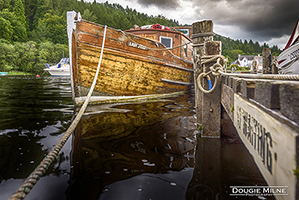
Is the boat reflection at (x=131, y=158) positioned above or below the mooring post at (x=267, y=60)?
below

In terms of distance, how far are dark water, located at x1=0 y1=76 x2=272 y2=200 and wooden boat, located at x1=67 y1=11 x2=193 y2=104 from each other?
7.45 ft

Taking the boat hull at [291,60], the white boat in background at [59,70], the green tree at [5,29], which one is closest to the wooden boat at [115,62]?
the boat hull at [291,60]

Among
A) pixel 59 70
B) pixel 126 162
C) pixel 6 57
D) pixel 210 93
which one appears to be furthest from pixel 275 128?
pixel 6 57

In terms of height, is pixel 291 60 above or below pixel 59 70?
below

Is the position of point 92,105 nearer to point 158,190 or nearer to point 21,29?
point 158,190

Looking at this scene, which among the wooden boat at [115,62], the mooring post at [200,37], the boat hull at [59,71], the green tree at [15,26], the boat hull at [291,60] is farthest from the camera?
the green tree at [15,26]

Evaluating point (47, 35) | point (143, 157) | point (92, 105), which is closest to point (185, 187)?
point (143, 157)

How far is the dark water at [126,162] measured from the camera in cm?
164

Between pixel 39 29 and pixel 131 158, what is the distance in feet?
222

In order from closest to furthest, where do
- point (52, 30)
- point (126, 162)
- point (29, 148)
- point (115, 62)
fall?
point (126, 162) < point (29, 148) < point (115, 62) < point (52, 30)

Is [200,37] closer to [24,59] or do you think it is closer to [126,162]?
[126,162]

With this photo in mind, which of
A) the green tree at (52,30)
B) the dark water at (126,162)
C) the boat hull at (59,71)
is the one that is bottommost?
the dark water at (126,162)

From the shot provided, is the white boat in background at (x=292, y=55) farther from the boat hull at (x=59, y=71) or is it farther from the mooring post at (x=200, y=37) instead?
the boat hull at (x=59, y=71)

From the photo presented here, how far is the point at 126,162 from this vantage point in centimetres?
214
